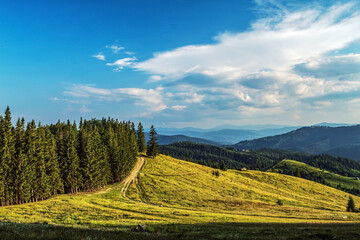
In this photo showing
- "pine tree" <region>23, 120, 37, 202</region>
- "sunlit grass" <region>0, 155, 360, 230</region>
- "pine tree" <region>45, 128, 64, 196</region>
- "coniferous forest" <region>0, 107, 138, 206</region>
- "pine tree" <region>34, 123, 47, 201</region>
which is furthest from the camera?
"pine tree" <region>45, 128, 64, 196</region>

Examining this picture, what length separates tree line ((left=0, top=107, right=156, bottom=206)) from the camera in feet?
170

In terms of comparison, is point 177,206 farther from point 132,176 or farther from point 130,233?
point 130,233

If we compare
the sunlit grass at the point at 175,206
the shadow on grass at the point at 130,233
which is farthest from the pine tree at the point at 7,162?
the shadow on grass at the point at 130,233

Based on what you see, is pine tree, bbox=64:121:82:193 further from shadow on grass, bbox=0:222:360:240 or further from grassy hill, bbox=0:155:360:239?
shadow on grass, bbox=0:222:360:240

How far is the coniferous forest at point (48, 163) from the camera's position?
2039 inches

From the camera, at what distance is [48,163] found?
59812mm

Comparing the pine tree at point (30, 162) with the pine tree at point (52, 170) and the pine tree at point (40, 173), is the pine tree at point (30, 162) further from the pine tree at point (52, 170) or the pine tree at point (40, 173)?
the pine tree at point (52, 170)

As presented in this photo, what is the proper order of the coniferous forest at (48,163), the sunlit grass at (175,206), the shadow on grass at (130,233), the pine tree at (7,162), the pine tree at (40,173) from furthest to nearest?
the pine tree at (40,173)
the coniferous forest at (48,163)
the pine tree at (7,162)
the sunlit grass at (175,206)
the shadow on grass at (130,233)

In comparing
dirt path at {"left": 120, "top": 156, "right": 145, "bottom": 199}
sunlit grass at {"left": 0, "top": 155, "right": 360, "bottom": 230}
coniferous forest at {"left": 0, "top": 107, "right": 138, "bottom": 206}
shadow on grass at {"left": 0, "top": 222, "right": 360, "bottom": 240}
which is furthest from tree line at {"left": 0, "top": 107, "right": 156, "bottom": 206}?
shadow on grass at {"left": 0, "top": 222, "right": 360, "bottom": 240}

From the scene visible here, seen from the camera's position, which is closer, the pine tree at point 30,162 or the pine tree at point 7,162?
the pine tree at point 7,162

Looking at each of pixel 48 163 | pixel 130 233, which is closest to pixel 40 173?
pixel 48 163

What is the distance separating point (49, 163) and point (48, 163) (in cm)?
33

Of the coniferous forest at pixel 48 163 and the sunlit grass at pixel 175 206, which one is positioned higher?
the coniferous forest at pixel 48 163

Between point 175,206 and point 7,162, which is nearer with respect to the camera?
point 7,162
